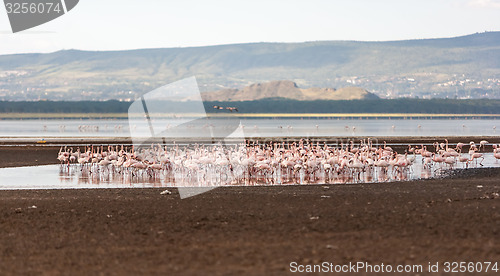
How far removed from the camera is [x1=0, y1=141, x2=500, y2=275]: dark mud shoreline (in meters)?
11.5

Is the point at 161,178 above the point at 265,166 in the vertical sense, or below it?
below

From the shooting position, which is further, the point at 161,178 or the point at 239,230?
the point at 161,178

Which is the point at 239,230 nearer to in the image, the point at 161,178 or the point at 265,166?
the point at 265,166

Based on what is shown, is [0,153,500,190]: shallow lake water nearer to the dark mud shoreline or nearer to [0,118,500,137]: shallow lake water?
the dark mud shoreline

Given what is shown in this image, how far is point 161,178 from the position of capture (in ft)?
93.7

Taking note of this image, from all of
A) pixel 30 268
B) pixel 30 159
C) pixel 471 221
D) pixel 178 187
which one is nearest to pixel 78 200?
pixel 178 187

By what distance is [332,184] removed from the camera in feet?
81.0

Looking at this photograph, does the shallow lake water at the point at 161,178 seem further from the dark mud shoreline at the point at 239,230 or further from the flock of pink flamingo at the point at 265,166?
the dark mud shoreline at the point at 239,230

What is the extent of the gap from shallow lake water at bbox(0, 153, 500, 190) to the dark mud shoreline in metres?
3.94

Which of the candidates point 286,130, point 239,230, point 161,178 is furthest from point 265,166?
point 286,130

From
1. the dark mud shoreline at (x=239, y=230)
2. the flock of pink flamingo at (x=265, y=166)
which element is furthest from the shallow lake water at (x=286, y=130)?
the dark mud shoreline at (x=239, y=230)

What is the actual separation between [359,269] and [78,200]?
35.6ft

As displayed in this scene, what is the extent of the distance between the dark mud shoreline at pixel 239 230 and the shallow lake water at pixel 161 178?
3.94 metres

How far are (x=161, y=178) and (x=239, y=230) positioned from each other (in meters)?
14.6
